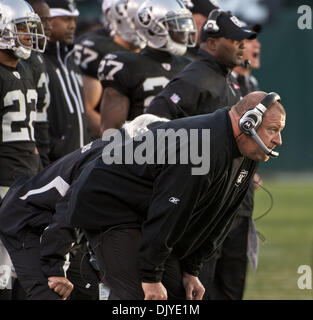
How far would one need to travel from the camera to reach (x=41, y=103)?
6.34m

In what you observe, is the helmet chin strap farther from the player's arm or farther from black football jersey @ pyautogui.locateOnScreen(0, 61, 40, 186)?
the player's arm

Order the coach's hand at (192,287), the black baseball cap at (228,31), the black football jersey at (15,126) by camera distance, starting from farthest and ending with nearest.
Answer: the black baseball cap at (228,31), the black football jersey at (15,126), the coach's hand at (192,287)

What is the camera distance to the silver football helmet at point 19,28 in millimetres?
5695

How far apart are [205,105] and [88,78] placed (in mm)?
2292

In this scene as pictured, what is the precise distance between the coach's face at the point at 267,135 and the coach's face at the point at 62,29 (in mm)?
2989

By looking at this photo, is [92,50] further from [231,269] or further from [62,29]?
[231,269]

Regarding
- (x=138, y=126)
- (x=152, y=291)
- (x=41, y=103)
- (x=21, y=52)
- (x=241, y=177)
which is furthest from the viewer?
(x=41, y=103)

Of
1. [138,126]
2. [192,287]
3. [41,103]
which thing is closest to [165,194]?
[192,287]

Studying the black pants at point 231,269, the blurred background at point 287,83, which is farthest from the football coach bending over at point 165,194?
the blurred background at point 287,83

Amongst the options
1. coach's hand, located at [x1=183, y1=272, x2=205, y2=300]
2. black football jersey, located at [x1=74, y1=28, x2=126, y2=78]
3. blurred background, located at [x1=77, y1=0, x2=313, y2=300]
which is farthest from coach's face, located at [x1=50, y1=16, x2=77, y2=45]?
blurred background, located at [x1=77, y1=0, x2=313, y2=300]

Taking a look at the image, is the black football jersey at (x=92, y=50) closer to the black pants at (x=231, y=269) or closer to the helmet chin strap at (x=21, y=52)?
the black pants at (x=231, y=269)

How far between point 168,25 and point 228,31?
2.40 feet

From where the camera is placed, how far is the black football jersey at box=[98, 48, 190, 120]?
6621 mm
